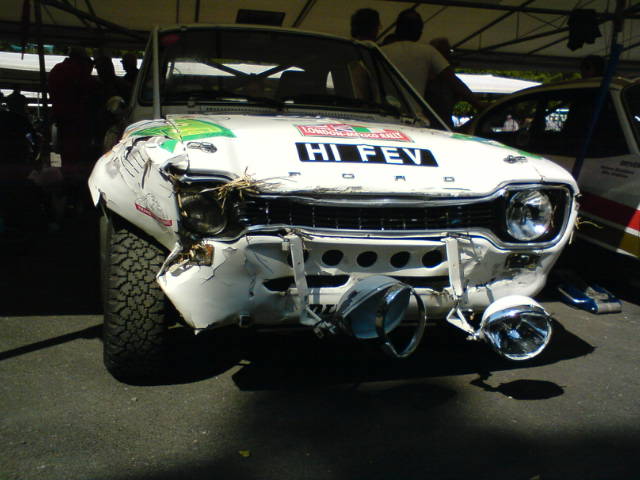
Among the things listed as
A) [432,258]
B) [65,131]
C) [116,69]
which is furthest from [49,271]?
[116,69]

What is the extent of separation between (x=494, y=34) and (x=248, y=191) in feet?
27.3

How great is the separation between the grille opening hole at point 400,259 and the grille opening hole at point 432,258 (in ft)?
0.27

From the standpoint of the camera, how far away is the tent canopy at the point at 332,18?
28.0ft

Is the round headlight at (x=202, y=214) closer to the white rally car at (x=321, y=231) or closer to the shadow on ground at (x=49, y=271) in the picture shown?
the white rally car at (x=321, y=231)

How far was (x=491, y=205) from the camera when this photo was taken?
3070 mm

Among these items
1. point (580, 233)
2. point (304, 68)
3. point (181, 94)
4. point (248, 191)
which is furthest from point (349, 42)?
point (248, 191)

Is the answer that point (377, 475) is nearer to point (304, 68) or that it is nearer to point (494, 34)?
point (304, 68)

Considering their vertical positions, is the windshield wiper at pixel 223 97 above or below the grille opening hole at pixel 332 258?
above

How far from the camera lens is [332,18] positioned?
9.40 m

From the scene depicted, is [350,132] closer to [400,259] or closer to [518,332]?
[400,259]

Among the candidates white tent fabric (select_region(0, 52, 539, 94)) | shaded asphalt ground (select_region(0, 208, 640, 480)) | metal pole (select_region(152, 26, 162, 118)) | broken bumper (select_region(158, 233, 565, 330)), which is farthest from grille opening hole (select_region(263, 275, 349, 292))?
white tent fabric (select_region(0, 52, 539, 94))

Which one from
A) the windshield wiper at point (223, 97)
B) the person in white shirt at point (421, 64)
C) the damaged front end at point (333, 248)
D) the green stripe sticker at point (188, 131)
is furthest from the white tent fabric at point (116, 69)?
the damaged front end at point (333, 248)

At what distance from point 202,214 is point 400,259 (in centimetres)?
84

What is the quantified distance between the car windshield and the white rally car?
706 millimetres
